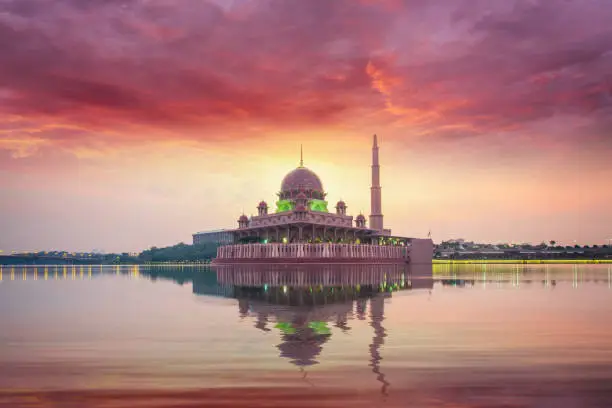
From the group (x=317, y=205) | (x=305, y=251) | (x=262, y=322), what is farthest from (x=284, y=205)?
(x=262, y=322)

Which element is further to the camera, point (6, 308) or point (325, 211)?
point (325, 211)

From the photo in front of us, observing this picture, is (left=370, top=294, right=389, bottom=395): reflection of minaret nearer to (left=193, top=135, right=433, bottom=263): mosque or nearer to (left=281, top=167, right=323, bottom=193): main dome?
(left=193, top=135, right=433, bottom=263): mosque

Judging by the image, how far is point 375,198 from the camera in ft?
519

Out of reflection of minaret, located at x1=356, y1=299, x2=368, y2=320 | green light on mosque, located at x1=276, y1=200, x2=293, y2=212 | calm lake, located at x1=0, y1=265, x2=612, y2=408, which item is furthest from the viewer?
green light on mosque, located at x1=276, y1=200, x2=293, y2=212

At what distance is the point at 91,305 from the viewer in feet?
99.7

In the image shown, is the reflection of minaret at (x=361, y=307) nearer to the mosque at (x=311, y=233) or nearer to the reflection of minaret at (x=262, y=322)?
the reflection of minaret at (x=262, y=322)

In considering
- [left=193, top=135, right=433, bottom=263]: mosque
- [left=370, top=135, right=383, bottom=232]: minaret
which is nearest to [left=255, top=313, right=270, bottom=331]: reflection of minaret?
[left=193, top=135, right=433, bottom=263]: mosque

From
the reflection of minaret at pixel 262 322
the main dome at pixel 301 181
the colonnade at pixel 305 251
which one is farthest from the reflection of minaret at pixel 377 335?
the main dome at pixel 301 181

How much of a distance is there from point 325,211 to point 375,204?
618 inches

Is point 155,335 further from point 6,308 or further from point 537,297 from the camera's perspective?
point 537,297

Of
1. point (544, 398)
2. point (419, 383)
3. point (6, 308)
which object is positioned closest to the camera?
point (544, 398)

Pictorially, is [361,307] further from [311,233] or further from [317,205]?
[317,205]

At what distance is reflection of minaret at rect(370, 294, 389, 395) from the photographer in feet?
38.2

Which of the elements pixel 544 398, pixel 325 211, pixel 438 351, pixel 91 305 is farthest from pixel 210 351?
pixel 325 211
